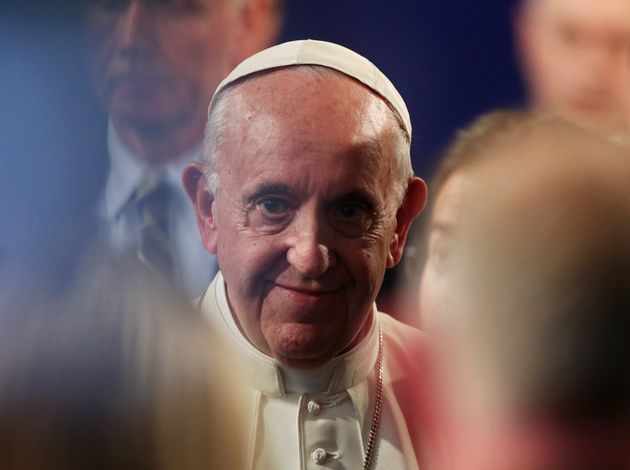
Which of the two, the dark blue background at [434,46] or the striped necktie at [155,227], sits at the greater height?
the dark blue background at [434,46]

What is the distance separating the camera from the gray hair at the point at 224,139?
5.83 feet

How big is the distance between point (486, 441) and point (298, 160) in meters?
0.75

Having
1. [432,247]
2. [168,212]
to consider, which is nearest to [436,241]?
[432,247]

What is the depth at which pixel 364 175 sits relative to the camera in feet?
5.74

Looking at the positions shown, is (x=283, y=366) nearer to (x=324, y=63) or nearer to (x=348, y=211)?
(x=348, y=211)

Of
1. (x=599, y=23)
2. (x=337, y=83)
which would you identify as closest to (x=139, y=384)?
(x=337, y=83)

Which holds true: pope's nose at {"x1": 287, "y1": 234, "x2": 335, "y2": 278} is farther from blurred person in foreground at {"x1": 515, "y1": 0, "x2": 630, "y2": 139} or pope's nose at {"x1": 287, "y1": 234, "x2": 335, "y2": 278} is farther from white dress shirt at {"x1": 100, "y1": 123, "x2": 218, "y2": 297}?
blurred person in foreground at {"x1": 515, "y1": 0, "x2": 630, "y2": 139}

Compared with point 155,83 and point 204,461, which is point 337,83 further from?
point 204,461

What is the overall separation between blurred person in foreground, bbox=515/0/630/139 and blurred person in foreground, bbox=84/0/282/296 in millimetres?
648

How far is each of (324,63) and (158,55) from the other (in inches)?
16.9

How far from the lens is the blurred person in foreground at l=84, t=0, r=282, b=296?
1877mm

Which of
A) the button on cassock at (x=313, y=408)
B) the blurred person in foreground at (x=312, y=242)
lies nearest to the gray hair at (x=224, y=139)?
the blurred person in foreground at (x=312, y=242)

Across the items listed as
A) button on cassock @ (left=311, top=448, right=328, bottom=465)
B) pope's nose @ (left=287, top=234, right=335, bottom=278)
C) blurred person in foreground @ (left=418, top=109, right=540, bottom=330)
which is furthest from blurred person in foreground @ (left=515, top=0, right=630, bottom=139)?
button on cassock @ (left=311, top=448, right=328, bottom=465)

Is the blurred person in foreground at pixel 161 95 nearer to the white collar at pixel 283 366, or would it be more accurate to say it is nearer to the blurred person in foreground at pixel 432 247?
the white collar at pixel 283 366
